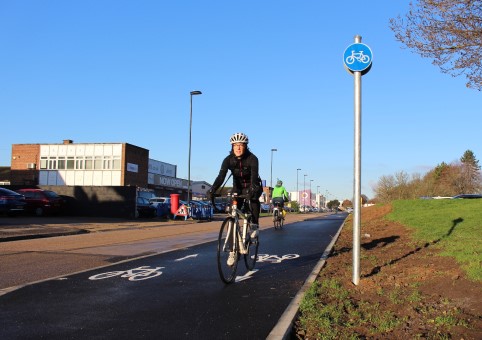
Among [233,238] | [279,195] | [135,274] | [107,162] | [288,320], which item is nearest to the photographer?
[288,320]

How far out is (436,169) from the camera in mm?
105125

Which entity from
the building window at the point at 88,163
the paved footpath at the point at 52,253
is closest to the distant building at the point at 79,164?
the building window at the point at 88,163

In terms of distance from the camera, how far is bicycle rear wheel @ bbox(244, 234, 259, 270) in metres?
7.78

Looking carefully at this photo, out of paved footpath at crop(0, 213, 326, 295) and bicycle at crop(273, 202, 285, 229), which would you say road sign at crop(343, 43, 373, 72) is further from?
bicycle at crop(273, 202, 285, 229)

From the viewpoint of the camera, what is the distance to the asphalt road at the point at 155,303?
14.9 ft

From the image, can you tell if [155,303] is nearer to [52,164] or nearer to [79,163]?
[79,163]

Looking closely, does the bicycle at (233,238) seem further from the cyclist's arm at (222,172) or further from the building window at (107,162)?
the building window at (107,162)

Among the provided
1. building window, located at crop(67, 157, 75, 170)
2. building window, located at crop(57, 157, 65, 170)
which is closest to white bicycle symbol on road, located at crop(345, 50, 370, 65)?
building window, located at crop(67, 157, 75, 170)

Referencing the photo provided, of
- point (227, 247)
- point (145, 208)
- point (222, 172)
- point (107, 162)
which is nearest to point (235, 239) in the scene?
point (227, 247)

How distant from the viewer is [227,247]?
276 inches

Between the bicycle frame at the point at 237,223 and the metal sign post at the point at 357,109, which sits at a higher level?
the metal sign post at the point at 357,109

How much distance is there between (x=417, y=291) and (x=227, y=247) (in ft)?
8.89

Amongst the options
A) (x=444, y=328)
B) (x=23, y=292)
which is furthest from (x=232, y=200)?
(x=444, y=328)

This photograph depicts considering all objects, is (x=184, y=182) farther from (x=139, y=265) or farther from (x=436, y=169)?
(x=139, y=265)
